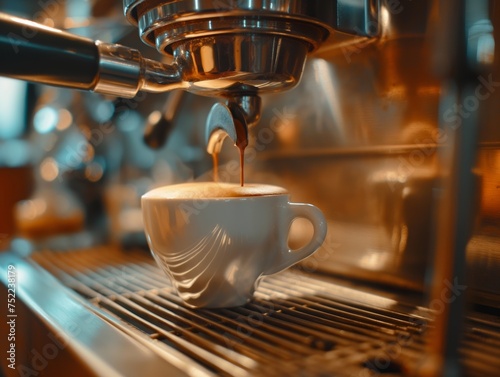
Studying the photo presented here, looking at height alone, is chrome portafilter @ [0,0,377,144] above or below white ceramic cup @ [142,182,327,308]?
above

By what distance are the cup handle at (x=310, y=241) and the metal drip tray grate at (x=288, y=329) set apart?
0.14 ft

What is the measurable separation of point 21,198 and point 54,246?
→ 0.56 m

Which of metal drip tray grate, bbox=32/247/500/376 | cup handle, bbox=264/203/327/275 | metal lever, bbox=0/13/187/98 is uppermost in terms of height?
metal lever, bbox=0/13/187/98

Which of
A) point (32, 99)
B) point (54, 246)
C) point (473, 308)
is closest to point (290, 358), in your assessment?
point (473, 308)

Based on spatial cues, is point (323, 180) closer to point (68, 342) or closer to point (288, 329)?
point (288, 329)

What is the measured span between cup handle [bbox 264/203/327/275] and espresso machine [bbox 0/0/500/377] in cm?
4

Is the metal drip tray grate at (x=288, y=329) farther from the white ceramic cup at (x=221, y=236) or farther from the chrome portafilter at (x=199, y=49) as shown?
the chrome portafilter at (x=199, y=49)

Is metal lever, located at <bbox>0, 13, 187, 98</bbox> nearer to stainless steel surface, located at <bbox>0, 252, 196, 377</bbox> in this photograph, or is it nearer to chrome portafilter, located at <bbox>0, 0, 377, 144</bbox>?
chrome portafilter, located at <bbox>0, 0, 377, 144</bbox>

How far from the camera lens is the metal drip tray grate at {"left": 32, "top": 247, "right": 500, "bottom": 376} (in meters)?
0.32

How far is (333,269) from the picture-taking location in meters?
0.58

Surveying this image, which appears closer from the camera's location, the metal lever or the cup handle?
the metal lever

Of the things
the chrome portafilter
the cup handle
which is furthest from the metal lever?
the cup handle

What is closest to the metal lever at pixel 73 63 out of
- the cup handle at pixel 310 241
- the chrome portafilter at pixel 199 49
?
the chrome portafilter at pixel 199 49

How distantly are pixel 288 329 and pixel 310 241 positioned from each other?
0.09 metres
